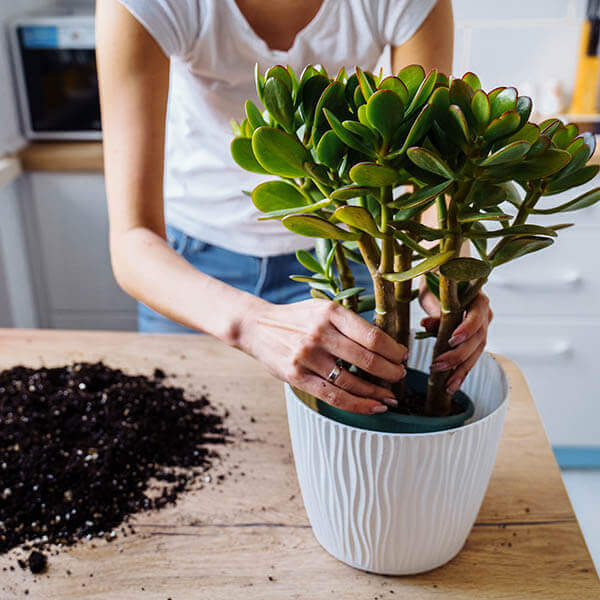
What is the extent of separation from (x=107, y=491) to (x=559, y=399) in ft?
5.60

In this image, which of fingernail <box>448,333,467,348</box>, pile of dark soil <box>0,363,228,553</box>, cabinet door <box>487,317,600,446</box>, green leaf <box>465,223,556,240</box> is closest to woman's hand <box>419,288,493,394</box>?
fingernail <box>448,333,467,348</box>

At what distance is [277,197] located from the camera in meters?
0.56

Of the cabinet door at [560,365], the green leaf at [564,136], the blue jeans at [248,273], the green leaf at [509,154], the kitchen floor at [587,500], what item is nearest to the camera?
the green leaf at [509,154]

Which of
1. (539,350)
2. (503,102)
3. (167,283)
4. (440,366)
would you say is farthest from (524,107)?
(539,350)

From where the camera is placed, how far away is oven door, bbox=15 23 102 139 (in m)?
2.00

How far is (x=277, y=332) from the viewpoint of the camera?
620 mm

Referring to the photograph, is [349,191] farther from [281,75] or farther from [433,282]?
[433,282]

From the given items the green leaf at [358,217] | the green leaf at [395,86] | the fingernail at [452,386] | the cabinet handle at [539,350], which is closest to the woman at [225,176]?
the fingernail at [452,386]

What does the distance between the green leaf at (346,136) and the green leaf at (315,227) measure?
63 mm

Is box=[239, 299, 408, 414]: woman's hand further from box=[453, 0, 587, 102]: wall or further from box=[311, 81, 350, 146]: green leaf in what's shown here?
box=[453, 0, 587, 102]: wall

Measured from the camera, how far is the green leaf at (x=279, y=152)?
1.55 ft

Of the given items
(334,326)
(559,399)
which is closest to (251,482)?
(334,326)

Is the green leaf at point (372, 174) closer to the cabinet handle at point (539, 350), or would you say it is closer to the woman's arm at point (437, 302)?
the woman's arm at point (437, 302)

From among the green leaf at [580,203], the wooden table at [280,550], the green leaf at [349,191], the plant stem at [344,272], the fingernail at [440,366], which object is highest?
the green leaf at [349,191]
